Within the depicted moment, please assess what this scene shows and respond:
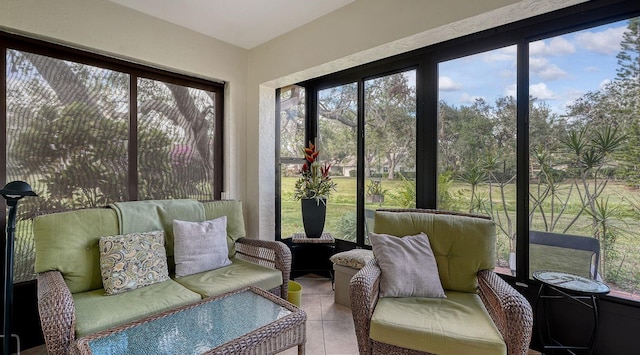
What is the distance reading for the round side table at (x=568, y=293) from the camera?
163 centimetres

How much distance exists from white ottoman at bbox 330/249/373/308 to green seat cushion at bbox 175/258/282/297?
2.23 feet

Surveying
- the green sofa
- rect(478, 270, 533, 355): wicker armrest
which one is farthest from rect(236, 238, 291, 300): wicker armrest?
rect(478, 270, 533, 355): wicker armrest

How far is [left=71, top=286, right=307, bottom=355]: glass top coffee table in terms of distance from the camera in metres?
1.30

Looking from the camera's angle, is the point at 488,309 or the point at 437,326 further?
the point at 488,309

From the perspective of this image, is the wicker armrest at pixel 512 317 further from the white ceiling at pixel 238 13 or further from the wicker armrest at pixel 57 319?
the white ceiling at pixel 238 13

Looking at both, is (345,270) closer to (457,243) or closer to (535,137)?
(457,243)

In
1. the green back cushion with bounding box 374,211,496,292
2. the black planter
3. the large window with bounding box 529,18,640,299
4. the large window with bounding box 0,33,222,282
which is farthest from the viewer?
the black planter

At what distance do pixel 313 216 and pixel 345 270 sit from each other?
0.75 m

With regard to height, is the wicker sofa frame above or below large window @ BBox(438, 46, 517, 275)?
below

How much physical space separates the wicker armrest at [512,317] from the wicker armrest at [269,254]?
4.71 ft

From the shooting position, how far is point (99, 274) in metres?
1.95

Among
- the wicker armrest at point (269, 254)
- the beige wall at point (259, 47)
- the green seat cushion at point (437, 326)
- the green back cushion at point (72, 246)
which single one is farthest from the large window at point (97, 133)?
the green seat cushion at point (437, 326)

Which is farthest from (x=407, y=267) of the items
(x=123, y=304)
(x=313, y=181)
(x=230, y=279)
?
(x=123, y=304)

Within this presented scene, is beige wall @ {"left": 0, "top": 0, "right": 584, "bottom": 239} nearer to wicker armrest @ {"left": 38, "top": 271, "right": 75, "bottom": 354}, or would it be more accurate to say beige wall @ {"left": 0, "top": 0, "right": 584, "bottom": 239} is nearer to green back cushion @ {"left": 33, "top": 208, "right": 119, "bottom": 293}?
green back cushion @ {"left": 33, "top": 208, "right": 119, "bottom": 293}
